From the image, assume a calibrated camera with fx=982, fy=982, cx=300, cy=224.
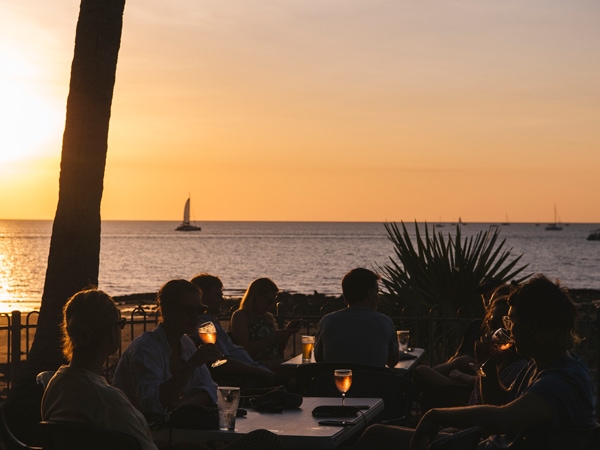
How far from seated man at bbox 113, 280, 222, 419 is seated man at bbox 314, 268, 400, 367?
6.71ft

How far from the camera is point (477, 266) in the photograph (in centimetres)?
1502

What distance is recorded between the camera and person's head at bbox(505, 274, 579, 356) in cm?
432

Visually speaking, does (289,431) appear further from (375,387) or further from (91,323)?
(375,387)

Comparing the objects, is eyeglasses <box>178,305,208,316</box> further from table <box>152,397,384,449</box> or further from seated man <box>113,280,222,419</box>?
table <box>152,397,384,449</box>

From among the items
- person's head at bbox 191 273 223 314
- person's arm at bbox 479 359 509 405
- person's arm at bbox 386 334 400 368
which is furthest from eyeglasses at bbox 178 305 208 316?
person's arm at bbox 386 334 400 368

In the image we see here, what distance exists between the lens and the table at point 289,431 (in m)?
4.91

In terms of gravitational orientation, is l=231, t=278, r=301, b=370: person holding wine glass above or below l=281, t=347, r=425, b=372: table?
above

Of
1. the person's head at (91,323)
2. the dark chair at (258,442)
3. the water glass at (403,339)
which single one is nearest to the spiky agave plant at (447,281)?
the water glass at (403,339)

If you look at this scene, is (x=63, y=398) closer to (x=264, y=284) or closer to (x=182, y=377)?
(x=182, y=377)

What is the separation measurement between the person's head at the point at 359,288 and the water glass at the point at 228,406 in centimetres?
291

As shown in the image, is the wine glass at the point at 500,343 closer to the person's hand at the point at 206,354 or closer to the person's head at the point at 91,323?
the person's hand at the point at 206,354

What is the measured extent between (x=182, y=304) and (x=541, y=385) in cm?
225

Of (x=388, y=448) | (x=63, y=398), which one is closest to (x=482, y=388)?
(x=388, y=448)

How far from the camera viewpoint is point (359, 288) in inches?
310
